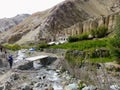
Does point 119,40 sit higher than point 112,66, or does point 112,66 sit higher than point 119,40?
point 119,40

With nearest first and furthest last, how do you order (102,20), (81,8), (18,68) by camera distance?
(18,68) < (102,20) < (81,8)

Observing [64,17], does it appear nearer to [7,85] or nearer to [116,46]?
[116,46]

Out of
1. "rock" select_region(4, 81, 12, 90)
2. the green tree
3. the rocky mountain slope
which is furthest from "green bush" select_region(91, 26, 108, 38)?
the rocky mountain slope

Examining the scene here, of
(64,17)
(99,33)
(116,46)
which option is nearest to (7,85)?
(116,46)

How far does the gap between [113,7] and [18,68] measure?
385ft

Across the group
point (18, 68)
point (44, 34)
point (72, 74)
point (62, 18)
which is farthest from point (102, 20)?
point (72, 74)

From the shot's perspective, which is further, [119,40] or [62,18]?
[62,18]

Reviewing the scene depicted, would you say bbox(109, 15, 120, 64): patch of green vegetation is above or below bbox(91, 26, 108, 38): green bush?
above

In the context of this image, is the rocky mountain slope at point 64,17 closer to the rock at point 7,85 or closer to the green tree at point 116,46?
the green tree at point 116,46

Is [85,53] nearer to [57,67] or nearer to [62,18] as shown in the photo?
[57,67]

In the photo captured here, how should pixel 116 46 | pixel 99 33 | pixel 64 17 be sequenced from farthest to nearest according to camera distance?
1. pixel 64 17
2. pixel 99 33
3. pixel 116 46

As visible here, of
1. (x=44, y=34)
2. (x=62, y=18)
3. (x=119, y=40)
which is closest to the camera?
(x=119, y=40)

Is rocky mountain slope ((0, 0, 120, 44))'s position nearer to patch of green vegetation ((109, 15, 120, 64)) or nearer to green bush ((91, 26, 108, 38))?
green bush ((91, 26, 108, 38))

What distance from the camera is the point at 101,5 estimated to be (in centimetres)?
15450
